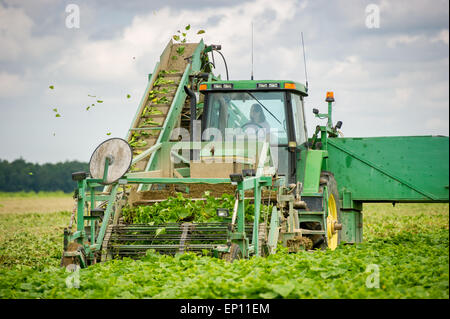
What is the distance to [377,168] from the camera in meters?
9.55

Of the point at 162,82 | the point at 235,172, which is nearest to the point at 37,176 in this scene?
the point at 162,82

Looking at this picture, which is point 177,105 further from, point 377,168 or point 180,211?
point 377,168

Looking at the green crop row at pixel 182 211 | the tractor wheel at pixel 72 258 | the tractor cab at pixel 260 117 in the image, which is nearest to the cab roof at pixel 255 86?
the tractor cab at pixel 260 117

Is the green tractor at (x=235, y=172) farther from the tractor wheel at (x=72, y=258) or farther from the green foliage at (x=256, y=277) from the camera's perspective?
the green foliage at (x=256, y=277)

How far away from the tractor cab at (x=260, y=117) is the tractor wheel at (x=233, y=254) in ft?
8.02

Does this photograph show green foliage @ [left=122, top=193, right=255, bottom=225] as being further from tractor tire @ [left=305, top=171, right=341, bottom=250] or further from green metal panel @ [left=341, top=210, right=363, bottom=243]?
green metal panel @ [left=341, top=210, right=363, bottom=243]

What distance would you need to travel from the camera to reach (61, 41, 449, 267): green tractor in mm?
7496

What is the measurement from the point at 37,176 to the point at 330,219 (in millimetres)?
57992

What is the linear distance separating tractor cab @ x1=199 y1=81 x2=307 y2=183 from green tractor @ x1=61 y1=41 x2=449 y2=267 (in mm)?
15

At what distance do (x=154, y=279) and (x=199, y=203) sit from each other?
222 centimetres
